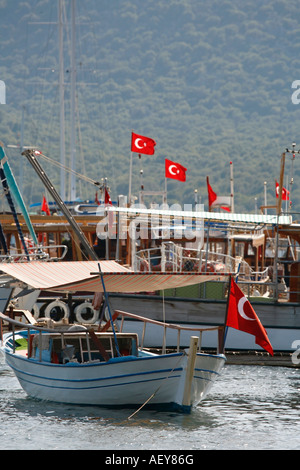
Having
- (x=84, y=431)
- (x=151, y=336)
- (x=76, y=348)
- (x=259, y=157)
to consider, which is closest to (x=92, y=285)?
(x=76, y=348)

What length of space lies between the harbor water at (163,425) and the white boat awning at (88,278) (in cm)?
283

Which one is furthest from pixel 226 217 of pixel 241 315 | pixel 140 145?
pixel 140 145

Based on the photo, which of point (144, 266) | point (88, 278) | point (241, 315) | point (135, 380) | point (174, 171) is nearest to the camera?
point (241, 315)

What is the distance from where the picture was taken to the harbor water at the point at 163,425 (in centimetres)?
1503

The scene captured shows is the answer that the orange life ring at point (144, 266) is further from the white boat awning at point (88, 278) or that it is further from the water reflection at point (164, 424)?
the water reflection at point (164, 424)

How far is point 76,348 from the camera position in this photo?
62.7ft

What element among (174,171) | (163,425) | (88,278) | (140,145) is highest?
(140,145)

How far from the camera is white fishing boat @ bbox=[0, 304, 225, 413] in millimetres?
16953

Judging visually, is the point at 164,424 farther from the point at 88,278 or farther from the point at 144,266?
the point at 144,266

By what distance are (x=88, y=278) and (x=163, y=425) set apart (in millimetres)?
3741

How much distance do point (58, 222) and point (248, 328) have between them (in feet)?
A: 66.6

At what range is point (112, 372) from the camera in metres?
17.2

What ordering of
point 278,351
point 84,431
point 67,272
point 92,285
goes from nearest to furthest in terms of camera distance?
point 84,431 → point 92,285 → point 67,272 → point 278,351
